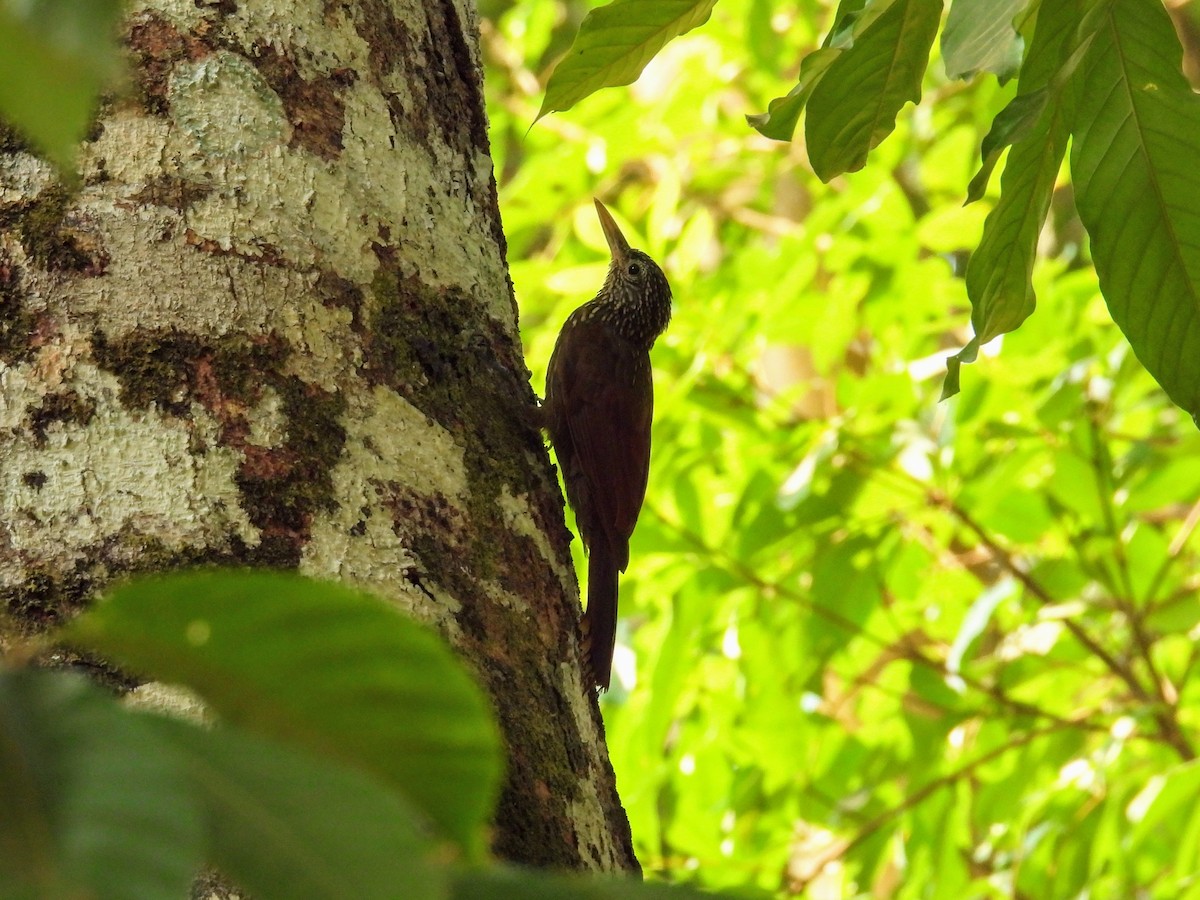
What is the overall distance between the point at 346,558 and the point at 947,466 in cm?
234

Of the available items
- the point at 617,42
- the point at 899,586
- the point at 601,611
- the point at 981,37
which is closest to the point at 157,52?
the point at 617,42

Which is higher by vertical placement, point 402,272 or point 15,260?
point 402,272

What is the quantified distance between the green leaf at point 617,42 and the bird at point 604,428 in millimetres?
1265

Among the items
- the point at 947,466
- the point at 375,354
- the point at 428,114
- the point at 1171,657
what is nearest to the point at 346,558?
the point at 375,354

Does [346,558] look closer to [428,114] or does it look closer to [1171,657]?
[428,114]

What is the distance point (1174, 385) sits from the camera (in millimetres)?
1554

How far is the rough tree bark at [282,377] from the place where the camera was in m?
1.37

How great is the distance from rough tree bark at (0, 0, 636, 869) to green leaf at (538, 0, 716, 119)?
27 centimetres

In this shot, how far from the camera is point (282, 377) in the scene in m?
1.51

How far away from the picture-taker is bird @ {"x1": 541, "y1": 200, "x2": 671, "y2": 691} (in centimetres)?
323

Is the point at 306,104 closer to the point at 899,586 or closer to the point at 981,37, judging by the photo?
the point at 981,37

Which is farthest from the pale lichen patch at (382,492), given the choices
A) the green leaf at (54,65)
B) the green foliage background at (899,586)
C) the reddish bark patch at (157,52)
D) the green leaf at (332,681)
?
the green foliage background at (899,586)

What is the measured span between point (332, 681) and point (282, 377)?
1.03 meters

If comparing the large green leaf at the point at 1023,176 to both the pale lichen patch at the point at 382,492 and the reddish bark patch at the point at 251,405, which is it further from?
the reddish bark patch at the point at 251,405
